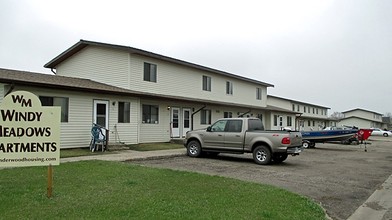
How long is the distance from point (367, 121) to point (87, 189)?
92.2 meters

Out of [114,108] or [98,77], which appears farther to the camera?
[98,77]

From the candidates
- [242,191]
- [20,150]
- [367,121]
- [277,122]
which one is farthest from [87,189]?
[367,121]

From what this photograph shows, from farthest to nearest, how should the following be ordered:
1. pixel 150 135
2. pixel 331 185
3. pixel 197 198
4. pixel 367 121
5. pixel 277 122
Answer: pixel 367 121 → pixel 277 122 → pixel 150 135 → pixel 331 185 → pixel 197 198

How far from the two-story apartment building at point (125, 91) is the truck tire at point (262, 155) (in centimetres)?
838

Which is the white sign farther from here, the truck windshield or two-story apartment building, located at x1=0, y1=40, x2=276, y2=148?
the truck windshield

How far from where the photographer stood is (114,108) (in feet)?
61.8

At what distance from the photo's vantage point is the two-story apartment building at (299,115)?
141ft

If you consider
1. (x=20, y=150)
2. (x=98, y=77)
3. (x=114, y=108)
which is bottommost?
(x=20, y=150)

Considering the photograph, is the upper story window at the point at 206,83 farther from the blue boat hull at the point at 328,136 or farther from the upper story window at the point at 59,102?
the upper story window at the point at 59,102

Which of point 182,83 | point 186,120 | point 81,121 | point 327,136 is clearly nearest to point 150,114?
point 186,120

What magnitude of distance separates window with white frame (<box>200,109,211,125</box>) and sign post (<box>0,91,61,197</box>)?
783 inches

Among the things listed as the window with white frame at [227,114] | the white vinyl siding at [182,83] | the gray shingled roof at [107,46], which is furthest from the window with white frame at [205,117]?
the gray shingled roof at [107,46]

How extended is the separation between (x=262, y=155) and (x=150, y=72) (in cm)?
1112

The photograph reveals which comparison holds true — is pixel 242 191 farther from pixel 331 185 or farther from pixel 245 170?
pixel 245 170
